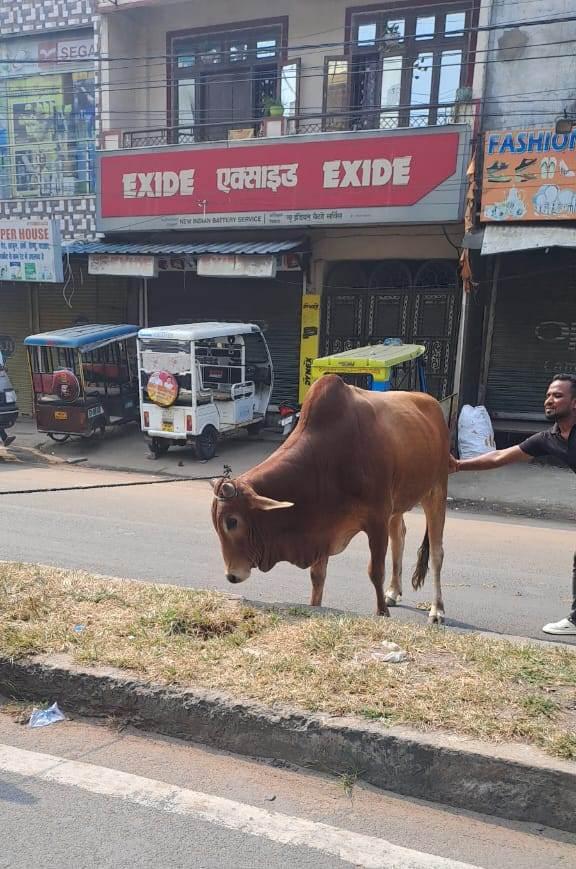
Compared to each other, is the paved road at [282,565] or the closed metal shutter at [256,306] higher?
the closed metal shutter at [256,306]

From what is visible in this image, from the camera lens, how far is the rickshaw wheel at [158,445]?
1196 cm

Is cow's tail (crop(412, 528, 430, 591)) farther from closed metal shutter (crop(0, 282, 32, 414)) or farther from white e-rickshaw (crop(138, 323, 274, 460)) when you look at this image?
closed metal shutter (crop(0, 282, 32, 414))

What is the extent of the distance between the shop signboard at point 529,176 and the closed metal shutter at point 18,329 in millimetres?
10740

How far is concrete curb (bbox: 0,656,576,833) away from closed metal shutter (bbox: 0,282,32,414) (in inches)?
566

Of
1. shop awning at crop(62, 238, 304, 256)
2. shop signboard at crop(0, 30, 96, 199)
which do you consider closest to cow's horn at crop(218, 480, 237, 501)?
shop awning at crop(62, 238, 304, 256)

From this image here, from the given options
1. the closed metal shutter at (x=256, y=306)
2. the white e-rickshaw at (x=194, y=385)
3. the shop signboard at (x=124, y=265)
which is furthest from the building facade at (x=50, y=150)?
the white e-rickshaw at (x=194, y=385)

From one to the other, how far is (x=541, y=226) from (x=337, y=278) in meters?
4.56

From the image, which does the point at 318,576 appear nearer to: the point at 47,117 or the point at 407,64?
the point at 407,64

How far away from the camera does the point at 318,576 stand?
454 cm

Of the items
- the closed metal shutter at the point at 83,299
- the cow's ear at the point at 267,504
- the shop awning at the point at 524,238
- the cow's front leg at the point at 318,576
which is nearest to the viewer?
the cow's ear at the point at 267,504

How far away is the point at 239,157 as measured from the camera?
502 inches

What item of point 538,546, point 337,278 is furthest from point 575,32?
point 538,546

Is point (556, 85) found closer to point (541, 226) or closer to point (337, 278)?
point (541, 226)

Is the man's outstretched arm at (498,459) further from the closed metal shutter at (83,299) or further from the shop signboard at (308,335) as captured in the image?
the closed metal shutter at (83,299)
